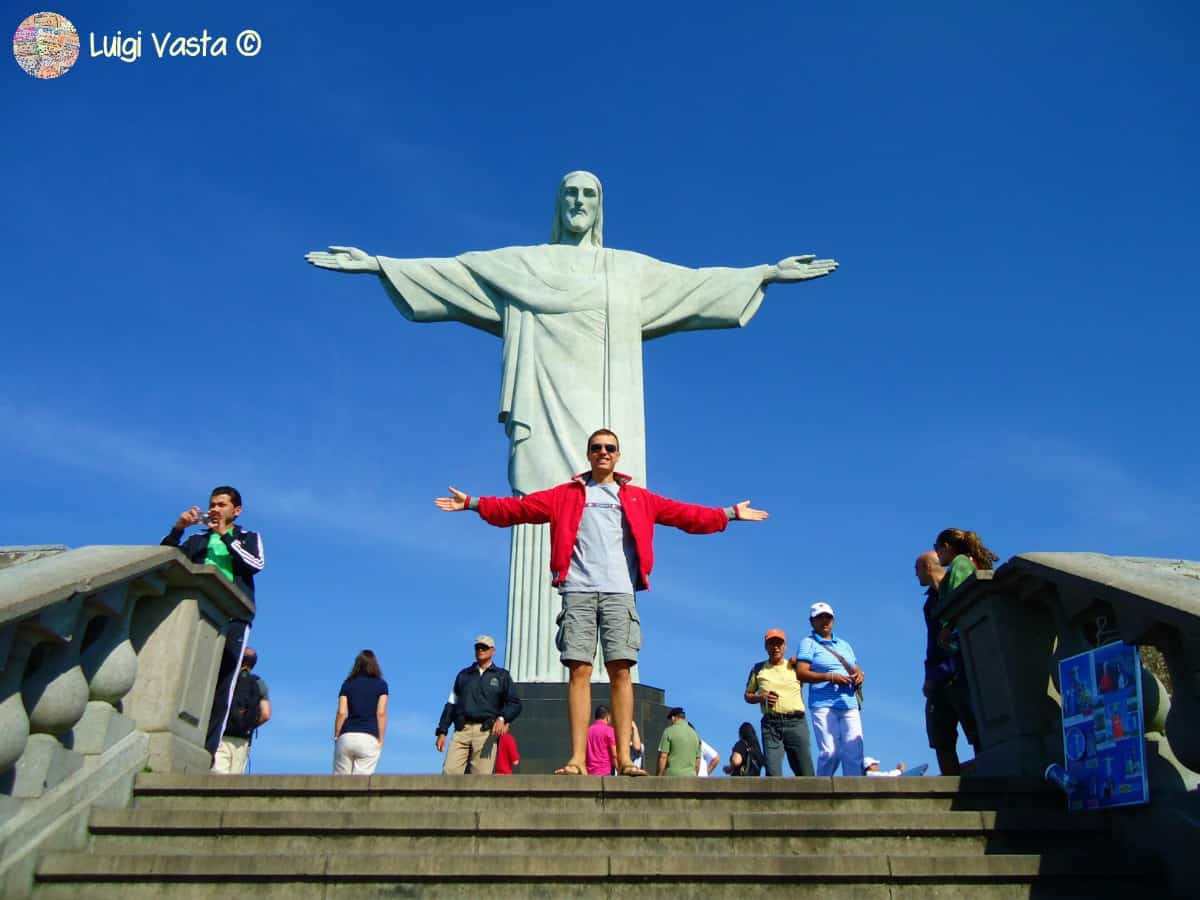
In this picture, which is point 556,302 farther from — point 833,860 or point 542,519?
point 833,860

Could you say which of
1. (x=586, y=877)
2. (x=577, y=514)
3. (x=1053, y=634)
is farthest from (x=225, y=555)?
(x=1053, y=634)

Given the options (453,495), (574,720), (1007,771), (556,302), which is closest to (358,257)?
(556,302)

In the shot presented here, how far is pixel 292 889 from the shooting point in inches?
196

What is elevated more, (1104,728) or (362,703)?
(362,703)

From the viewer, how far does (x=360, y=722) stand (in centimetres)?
885

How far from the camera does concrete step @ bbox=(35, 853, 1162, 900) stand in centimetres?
499

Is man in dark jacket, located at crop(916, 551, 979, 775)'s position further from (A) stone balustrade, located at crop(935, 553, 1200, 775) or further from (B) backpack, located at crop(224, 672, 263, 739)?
(B) backpack, located at crop(224, 672, 263, 739)

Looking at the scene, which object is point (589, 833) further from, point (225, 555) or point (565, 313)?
point (565, 313)

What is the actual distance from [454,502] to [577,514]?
75 centimetres

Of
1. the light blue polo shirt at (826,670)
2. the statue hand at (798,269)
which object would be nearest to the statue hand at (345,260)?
the statue hand at (798,269)

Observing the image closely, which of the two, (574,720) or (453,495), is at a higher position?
(453,495)

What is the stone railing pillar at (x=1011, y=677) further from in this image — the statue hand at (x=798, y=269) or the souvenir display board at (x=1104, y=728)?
the statue hand at (x=798, y=269)

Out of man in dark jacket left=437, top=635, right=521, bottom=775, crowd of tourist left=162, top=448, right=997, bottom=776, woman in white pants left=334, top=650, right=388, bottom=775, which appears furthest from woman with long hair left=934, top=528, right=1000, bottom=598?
woman in white pants left=334, top=650, right=388, bottom=775

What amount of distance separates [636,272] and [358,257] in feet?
11.0
